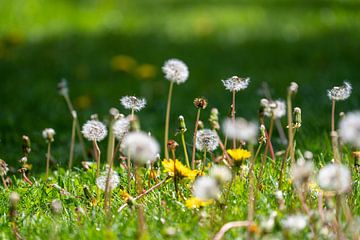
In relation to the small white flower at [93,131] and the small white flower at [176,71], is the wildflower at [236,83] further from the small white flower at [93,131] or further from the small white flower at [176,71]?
the small white flower at [93,131]

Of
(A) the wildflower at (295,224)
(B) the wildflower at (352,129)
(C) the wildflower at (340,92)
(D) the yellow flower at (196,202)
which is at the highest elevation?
(C) the wildflower at (340,92)

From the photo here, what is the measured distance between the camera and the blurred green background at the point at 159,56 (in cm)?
468

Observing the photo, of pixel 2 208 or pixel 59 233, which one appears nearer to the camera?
pixel 59 233

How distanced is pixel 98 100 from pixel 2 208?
294 centimetres

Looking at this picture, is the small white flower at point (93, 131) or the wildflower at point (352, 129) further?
the small white flower at point (93, 131)

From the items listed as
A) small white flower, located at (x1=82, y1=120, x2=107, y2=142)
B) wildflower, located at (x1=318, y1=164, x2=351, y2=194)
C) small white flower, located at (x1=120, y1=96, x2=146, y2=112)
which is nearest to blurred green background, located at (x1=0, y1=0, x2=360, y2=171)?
small white flower, located at (x1=82, y1=120, x2=107, y2=142)

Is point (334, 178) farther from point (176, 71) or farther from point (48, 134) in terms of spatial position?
point (48, 134)

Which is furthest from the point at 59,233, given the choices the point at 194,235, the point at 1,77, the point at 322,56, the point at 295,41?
the point at 295,41

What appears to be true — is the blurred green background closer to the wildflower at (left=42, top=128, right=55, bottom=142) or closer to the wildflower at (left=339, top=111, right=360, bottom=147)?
the wildflower at (left=42, top=128, right=55, bottom=142)

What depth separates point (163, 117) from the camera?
4.82 m

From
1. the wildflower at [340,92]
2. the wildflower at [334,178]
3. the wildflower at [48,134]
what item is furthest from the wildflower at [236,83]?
the wildflower at [48,134]

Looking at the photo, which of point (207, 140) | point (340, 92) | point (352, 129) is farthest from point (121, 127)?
point (352, 129)

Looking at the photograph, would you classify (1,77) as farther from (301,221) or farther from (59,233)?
(301,221)

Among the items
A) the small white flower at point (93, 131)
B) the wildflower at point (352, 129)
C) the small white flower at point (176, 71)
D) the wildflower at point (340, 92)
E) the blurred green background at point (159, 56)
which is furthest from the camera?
the blurred green background at point (159, 56)
